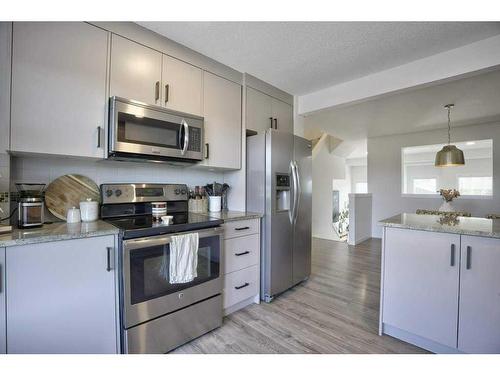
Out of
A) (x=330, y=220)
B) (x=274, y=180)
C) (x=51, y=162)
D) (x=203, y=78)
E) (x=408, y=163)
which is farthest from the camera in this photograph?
(x=408, y=163)

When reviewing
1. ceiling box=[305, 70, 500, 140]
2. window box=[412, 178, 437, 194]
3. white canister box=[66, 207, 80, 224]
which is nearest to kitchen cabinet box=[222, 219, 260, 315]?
white canister box=[66, 207, 80, 224]

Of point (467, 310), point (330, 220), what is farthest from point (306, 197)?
point (330, 220)

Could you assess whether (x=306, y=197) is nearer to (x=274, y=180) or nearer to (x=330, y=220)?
(x=274, y=180)

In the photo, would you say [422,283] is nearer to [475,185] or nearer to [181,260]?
[181,260]

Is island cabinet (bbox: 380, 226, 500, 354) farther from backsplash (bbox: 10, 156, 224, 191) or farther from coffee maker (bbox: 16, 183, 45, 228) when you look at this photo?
coffee maker (bbox: 16, 183, 45, 228)

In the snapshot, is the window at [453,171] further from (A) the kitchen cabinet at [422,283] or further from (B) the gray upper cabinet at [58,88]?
(B) the gray upper cabinet at [58,88]

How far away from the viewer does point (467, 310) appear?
1449 millimetres

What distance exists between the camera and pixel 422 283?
1612 millimetres

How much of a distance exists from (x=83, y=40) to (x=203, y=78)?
3.01 ft

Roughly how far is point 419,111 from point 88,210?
4558 millimetres

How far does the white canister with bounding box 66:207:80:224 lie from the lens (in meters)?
1.62

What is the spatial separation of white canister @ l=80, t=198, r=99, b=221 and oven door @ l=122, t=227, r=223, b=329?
1.73 feet

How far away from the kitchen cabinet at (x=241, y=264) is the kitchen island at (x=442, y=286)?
3.55 feet

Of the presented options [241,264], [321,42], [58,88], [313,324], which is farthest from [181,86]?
[313,324]
